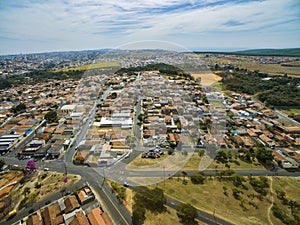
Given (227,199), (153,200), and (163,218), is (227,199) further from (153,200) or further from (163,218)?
(153,200)

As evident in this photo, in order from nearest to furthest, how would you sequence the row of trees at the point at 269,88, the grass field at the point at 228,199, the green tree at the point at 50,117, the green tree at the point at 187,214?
the green tree at the point at 187,214, the grass field at the point at 228,199, the green tree at the point at 50,117, the row of trees at the point at 269,88

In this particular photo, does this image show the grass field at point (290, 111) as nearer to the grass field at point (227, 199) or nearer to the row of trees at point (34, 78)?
the grass field at point (227, 199)

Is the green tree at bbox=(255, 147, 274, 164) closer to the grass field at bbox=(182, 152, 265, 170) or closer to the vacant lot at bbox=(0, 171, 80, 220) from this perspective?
the grass field at bbox=(182, 152, 265, 170)

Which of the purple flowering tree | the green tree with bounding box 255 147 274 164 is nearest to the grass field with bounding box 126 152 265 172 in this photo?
the green tree with bounding box 255 147 274 164

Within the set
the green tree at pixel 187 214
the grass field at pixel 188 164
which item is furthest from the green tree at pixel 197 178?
the green tree at pixel 187 214

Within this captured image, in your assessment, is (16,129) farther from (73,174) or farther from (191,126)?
(191,126)

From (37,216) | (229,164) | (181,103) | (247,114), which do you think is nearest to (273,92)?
(247,114)

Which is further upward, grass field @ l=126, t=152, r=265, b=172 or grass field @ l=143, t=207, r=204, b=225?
grass field @ l=126, t=152, r=265, b=172

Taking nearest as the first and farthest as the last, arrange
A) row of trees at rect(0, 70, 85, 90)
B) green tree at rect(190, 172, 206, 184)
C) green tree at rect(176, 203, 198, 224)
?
green tree at rect(176, 203, 198, 224), green tree at rect(190, 172, 206, 184), row of trees at rect(0, 70, 85, 90)
